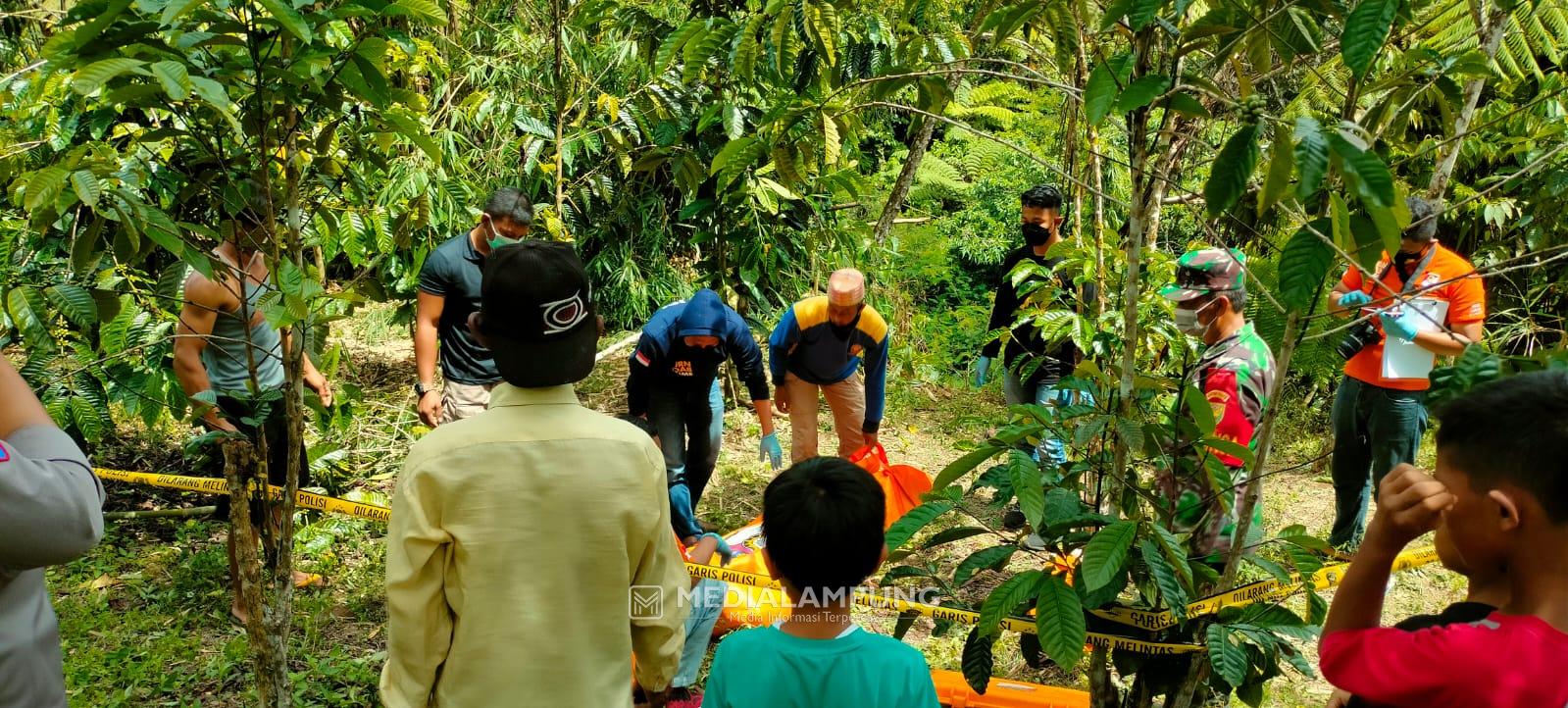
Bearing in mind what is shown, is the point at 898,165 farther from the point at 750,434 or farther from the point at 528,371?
the point at 528,371

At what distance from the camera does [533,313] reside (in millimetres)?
1668

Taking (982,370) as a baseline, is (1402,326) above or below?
above

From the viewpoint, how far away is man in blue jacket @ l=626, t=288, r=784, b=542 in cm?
413

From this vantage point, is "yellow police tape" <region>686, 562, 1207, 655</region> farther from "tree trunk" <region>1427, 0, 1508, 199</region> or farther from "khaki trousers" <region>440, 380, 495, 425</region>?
"khaki trousers" <region>440, 380, 495, 425</region>

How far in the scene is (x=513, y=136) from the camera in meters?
Result: 6.32

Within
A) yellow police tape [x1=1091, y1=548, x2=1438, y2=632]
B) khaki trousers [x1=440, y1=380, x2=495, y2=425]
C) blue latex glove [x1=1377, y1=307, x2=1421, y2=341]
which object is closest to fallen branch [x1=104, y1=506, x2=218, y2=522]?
khaki trousers [x1=440, y1=380, x2=495, y2=425]

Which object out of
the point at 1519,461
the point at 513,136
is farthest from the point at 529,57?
the point at 1519,461

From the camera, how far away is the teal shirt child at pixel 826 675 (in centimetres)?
155

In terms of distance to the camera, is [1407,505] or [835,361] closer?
[1407,505]

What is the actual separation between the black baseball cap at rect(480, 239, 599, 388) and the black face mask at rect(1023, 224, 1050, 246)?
3466mm

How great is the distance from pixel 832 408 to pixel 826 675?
11.2ft

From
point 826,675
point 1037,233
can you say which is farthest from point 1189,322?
point 826,675

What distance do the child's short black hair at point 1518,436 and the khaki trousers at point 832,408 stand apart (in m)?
3.54

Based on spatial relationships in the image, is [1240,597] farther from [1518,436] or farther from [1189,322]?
[1518,436]
